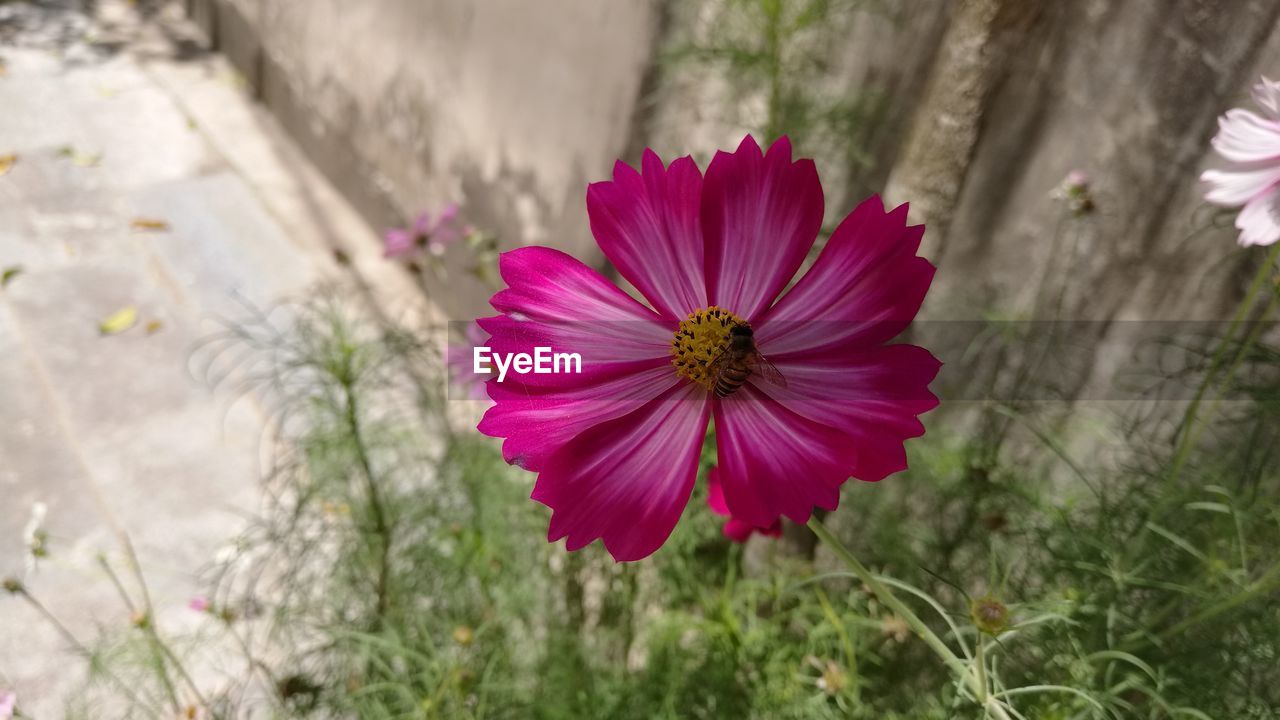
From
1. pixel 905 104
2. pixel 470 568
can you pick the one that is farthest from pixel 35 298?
pixel 905 104

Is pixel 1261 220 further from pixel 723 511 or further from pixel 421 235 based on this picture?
pixel 421 235

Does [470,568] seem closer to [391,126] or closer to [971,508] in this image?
[971,508]

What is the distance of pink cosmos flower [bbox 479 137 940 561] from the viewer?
1.46 feet

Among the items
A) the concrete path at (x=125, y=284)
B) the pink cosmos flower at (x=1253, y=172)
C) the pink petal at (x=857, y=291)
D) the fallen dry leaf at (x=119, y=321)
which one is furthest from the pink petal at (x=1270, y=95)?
the fallen dry leaf at (x=119, y=321)

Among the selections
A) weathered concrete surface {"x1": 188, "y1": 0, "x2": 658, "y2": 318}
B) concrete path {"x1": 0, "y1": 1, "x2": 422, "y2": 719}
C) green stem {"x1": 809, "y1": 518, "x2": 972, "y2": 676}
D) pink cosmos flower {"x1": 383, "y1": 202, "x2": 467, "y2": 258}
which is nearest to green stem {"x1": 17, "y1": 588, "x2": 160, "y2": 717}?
concrete path {"x1": 0, "y1": 1, "x2": 422, "y2": 719}

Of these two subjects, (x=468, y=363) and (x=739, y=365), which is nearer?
(x=739, y=365)

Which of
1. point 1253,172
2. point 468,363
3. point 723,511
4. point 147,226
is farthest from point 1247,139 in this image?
point 147,226

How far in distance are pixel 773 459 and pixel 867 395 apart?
59 mm

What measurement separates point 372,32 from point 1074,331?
7.32 feet

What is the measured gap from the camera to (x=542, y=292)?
1.57 ft

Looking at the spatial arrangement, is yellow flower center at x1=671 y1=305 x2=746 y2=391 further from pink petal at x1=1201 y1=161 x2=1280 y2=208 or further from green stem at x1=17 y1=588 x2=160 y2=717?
green stem at x1=17 y1=588 x2=160 y2=717

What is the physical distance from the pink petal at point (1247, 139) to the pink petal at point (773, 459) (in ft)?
1.35

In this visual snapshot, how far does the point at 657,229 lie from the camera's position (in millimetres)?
494

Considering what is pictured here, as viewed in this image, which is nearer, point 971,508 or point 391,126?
point 971,508
